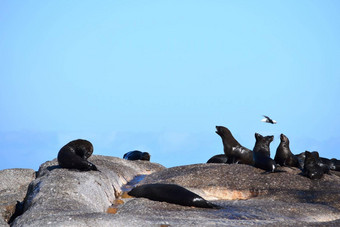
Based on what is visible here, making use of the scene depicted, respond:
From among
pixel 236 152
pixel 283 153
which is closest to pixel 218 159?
pixel 236 152

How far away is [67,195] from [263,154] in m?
7.21

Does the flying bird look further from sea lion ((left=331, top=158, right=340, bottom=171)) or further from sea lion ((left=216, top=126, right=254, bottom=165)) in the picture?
sea lion ((left=331, top=158, right=340, bottom=171))

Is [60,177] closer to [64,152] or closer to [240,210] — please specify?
[64,152]

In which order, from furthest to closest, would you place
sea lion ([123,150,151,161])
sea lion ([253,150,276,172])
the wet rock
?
sea lion ([123,150,151,161]) → sea lion ([253,150,276,172]) → the wet rock

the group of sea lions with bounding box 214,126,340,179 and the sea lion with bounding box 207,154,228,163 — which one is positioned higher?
the sea lion with bounding box 207,154,228,163

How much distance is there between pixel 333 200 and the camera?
1298cm

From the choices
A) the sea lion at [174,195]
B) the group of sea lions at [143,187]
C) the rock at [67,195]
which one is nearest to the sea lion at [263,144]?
the rock at [67,195]

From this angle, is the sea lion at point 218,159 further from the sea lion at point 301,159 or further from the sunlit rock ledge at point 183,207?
the sunlit rock ledge at point 183,207

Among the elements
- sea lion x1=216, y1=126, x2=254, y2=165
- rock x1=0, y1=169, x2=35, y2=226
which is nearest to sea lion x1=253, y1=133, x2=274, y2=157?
sea lion x1=216, y1=126, x2=254, y2=165

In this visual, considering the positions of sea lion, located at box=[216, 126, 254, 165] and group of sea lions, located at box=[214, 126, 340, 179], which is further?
sea lion, located at box=[216, 126, 254, 165]

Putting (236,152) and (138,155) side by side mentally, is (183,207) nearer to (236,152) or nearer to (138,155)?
(236,152)

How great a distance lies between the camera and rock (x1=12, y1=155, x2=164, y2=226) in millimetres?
8516

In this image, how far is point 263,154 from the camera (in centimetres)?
1556

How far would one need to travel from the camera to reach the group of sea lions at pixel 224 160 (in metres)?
10.9
